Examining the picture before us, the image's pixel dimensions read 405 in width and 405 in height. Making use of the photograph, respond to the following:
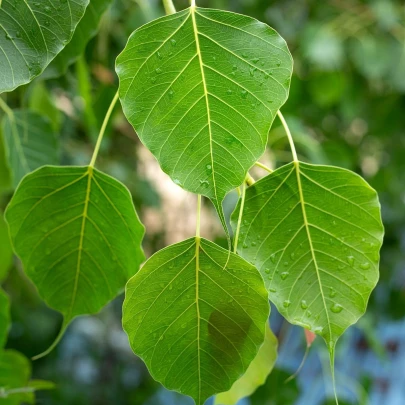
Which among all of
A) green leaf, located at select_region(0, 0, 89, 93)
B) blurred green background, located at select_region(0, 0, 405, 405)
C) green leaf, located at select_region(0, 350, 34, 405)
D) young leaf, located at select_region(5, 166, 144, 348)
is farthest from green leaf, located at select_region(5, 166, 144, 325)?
blurred green background, located at select_region(0, 0, 405, 405)

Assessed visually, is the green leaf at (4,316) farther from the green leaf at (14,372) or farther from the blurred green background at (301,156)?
the blurred green background at (301,156)

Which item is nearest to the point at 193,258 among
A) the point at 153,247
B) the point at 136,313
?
the point at 136,313

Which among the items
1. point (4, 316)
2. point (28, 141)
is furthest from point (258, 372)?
point (28, 141)

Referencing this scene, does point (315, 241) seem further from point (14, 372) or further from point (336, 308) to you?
point (14, 372)

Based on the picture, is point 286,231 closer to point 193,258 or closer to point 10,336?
point 193,258

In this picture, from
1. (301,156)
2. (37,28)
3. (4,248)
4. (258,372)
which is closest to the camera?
(37,28)

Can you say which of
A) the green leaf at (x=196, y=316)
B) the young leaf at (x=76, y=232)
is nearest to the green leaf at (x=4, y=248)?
the young leaf at (x=76, y=232)

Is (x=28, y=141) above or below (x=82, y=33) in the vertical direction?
below
